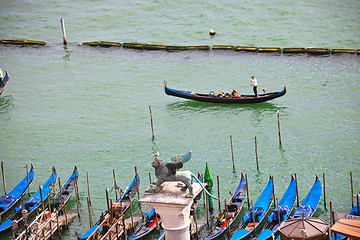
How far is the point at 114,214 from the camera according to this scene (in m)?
18.9

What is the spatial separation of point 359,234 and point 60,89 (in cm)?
2040

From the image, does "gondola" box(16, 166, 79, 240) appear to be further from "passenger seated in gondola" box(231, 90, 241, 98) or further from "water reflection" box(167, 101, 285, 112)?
"passenger seated in gondola" box(231, 90, 241, 98)

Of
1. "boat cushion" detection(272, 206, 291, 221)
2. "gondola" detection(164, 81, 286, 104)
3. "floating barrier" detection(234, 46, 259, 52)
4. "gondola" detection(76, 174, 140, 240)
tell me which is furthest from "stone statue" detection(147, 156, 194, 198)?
"floating barrier" detection(234, 46, 259, 52)

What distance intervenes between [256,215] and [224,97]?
997 cm

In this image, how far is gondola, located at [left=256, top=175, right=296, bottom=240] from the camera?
17078 mm

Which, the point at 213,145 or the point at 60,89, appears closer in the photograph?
the point at 213,145

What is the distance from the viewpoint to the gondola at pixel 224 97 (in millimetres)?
27375

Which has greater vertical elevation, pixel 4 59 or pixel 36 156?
pixel 4 59

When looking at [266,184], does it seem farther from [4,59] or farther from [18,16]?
[18,16]

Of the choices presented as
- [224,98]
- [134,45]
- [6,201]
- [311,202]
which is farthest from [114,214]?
[134,45]

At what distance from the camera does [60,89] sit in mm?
31906

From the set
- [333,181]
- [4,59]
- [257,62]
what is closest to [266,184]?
[333,181]

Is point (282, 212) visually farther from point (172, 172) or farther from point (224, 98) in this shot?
point (224, 98)

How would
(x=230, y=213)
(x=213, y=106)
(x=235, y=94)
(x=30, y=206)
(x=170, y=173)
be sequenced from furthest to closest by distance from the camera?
(x=213, y=106)
(x=235, y=94)
(x=30, y=206)
(x=230, y=213)
(x=170, y=173)
